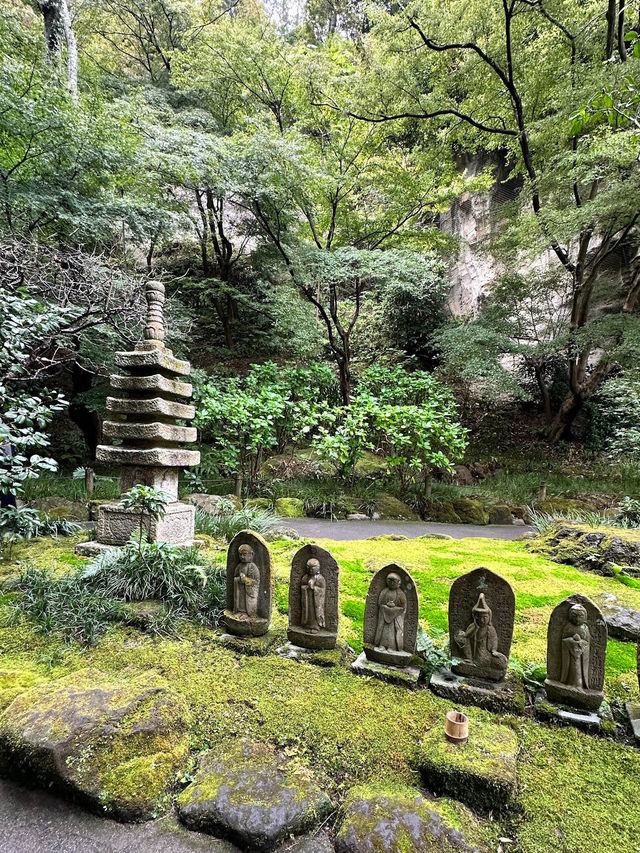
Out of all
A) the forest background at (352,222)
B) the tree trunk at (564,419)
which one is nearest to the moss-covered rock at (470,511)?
the forest background at (352,222)

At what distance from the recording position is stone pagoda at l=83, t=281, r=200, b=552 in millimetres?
4059

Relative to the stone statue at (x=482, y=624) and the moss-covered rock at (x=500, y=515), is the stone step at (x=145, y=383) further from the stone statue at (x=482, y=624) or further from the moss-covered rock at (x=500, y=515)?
the moss-covered rock at (x=500, y=515)

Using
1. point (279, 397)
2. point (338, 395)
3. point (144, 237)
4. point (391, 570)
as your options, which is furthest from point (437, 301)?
point (391, 570)

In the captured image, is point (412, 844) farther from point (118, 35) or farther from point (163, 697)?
point (118, 35)

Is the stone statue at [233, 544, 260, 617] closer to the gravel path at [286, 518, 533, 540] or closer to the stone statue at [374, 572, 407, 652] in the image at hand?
the stone statue at [374, 572, 407, 652]

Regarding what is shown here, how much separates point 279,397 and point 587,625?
655 centimetres

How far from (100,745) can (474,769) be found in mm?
1472

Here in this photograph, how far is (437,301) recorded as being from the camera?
44.8 ft

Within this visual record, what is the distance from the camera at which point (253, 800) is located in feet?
4.83

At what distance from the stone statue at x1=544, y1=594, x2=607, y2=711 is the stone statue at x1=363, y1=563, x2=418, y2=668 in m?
0.69

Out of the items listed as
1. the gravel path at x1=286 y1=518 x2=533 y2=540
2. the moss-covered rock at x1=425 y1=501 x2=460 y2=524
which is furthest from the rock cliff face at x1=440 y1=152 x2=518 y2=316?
the gravel path at x1=286 y1=518 x2=533 y2=540

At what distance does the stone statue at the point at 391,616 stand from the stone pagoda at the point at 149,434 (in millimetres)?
2453

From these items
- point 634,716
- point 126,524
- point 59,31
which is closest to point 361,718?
point 634,716

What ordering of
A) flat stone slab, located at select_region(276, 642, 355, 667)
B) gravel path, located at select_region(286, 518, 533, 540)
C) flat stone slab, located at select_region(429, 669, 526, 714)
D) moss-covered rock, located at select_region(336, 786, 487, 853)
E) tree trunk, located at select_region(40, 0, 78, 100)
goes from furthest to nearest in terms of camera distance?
tree trunk, located at select_region(40, 0, 78, 100) → gravel path, located at select_region(286, 518, 533, 540) → flat stone slab, located at select_region(276, 642, 355, 667) → flat stone slab, located at select_region(429, 669, 526, 714) → moss-covered rock, located at select_region(336, 786, 487, 853)
